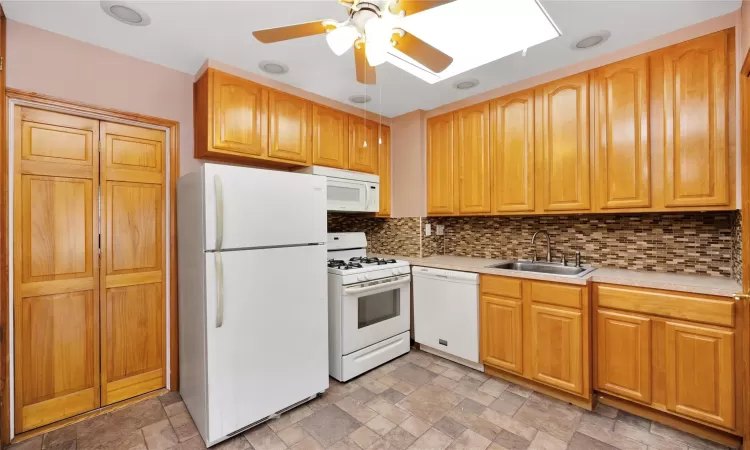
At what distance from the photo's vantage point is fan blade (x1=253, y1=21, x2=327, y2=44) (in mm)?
1418

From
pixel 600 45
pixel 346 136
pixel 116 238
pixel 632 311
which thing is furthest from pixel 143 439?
pixel 600 45

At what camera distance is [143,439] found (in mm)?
1920

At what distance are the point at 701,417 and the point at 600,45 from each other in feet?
7.66

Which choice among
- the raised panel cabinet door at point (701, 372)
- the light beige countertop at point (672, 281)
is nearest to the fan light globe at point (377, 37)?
the light beige countertop at point (672, 281)

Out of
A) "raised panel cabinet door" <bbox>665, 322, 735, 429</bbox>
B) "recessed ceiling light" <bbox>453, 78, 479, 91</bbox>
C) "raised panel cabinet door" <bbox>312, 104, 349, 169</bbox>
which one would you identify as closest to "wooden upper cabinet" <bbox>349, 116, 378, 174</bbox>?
"raised panel cabinet door" <bbox>312, 104, 349, 169</bbox>

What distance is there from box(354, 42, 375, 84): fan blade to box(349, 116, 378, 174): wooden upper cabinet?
138 centimetres

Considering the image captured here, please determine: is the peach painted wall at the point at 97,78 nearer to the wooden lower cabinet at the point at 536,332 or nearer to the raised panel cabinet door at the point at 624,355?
the wooden lower cabinet at the point at 536,332

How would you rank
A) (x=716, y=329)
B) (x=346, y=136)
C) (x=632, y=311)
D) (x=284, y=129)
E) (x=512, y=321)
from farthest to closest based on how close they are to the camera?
(x=346, y=136)
(x=284, y=129)
(x=512, y=321)
(x=632, y=311)
(x=716, y=329)

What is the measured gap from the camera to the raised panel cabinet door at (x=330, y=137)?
9.84 ft

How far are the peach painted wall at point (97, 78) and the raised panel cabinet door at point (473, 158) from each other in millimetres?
2334

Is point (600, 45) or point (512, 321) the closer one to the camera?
point (600, 45)

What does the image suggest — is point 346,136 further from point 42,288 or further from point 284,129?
point 42,288

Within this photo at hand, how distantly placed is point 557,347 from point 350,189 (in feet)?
6.95

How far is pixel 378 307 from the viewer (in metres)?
2.83
